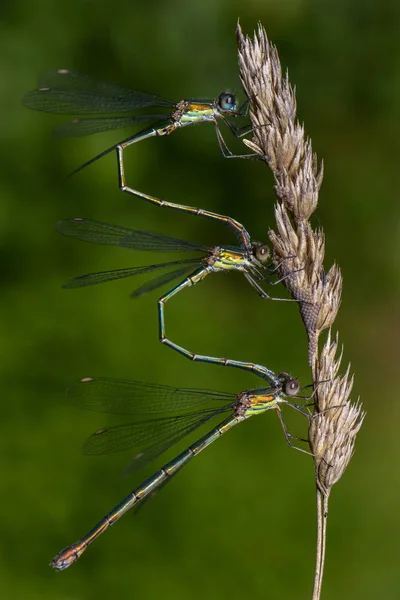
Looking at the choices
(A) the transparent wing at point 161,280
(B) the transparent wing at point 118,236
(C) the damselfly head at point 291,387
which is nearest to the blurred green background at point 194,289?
(B) the transparent wing at point 118,236

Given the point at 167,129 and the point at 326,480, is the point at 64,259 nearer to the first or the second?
the point at 167,129

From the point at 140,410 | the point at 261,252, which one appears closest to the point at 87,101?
the point at 261,252

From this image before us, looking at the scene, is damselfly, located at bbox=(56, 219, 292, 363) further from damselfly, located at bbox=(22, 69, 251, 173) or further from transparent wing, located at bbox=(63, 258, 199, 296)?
damselfly, located at bbox=(22, 69, 251, 173)

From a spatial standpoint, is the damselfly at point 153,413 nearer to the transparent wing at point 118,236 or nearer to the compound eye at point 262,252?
the compound eye at point 262,252

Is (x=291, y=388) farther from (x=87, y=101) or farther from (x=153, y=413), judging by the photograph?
(x=87, y=101)

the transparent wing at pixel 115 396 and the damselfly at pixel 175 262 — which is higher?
Result: the damselfly at pixel 175 262

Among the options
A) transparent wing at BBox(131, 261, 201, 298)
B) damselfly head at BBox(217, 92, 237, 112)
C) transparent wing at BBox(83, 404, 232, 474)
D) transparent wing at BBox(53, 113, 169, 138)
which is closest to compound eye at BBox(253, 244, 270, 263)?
transparent wing at BBox(131, 261, 201, 298)
